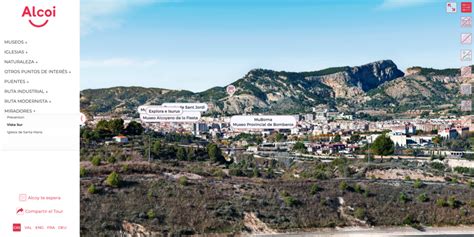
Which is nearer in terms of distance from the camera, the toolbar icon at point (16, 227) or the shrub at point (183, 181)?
the toolbar icon at point (16, 227)

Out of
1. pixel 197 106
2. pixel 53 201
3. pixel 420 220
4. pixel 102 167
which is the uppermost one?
pixel 197 106

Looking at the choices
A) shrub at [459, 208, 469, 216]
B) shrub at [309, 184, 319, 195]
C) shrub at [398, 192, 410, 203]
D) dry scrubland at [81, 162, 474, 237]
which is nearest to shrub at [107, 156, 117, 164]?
dry scrubland at [81, 162, 474, 237]

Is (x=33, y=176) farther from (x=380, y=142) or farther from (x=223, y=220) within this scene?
(x=380, y=142)

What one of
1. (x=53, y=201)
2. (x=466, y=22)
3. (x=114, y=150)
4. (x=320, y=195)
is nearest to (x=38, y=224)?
(x=53, y=201)

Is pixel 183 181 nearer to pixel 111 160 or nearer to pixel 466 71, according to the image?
pixel 111 160

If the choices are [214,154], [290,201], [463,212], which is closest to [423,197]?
[463,212]

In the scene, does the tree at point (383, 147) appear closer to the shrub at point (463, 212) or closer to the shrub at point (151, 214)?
the shrub at point (463, 212)

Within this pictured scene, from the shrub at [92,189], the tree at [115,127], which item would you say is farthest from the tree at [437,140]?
the shrub at [92,189]
